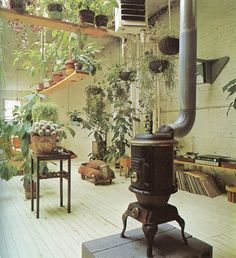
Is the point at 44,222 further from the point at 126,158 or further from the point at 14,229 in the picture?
the point at 126,158

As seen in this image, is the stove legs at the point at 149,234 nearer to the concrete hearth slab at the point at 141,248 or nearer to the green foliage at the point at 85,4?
the concrete hearth slab at the point at 141,248

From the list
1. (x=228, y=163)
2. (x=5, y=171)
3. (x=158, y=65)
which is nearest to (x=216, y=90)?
(x=158, y=65)

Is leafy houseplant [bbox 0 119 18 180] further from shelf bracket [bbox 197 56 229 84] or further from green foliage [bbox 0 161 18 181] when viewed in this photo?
shelf bracket [bbox 197 56 229 84]

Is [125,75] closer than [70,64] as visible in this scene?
No

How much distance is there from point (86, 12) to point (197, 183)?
2.82m

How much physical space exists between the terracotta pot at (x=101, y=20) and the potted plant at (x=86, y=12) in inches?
2.1

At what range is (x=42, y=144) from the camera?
3.15 metres

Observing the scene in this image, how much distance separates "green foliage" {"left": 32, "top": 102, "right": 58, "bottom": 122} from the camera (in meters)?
3.40

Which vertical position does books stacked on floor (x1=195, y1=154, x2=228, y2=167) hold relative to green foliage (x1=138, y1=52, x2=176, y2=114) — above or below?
below

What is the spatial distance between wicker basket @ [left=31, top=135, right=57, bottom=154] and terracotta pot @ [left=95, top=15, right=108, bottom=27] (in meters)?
1.51

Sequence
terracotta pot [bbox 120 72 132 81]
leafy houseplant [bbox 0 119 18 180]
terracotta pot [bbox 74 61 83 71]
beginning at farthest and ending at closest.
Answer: terracotta pot [bbox 120 72 132 81] → terracotta pot [bbox 74 61 83 71] → leafy houseplant [bbox 0 119 18 180]

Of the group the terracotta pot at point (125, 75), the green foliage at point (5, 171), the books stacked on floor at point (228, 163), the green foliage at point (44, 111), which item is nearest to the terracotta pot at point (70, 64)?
the green foliage at point (44, 111)

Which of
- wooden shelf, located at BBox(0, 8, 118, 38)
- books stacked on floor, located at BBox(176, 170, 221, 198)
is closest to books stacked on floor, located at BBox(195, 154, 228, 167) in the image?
books stacked on floor, located at BBox(176, 170, 221, 198)

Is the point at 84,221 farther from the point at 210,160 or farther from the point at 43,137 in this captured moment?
the point at 210,160
